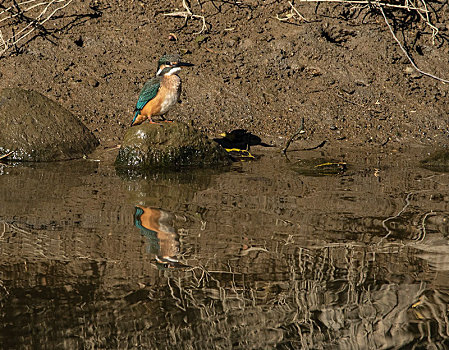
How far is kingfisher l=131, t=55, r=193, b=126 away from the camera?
594 cm

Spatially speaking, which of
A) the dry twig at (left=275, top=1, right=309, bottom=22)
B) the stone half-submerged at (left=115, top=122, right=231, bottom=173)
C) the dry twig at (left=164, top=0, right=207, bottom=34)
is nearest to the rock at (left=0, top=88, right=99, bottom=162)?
the stone half-submerged at (left=115, top=122, right=231, bottom=173)

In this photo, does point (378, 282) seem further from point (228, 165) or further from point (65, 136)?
point (65, 136)

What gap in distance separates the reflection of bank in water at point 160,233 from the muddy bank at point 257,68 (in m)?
2.76

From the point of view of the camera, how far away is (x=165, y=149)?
20.1 ft

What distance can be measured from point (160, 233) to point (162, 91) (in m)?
2.30

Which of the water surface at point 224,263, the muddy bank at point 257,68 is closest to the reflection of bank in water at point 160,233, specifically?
the water surface at point 224,263

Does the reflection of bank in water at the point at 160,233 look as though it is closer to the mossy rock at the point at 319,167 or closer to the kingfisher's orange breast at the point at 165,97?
the kingfisher's orange breast at the point at 165,97

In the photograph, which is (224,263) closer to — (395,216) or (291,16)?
(395,216)

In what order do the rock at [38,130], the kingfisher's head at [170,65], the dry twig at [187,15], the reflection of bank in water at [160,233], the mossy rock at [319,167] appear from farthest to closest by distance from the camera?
1. the dry twig at [187,15]
2. the rock at [38,130]
3. the kingfisher's head at [170,65]
4. the mossy rock at [319,167]
5. the reflection of bank in water at [160,233]

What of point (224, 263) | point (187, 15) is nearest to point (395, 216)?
point (224, 263)

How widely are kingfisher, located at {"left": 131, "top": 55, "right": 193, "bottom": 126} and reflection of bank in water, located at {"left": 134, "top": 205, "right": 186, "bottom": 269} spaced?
1.63 meters

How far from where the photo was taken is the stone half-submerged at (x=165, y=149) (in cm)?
609

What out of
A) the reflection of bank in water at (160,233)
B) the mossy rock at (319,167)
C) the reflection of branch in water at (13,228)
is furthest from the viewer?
the mossy rock at (319,167)

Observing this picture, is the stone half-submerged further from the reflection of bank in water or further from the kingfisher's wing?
the reflection of bank in water
